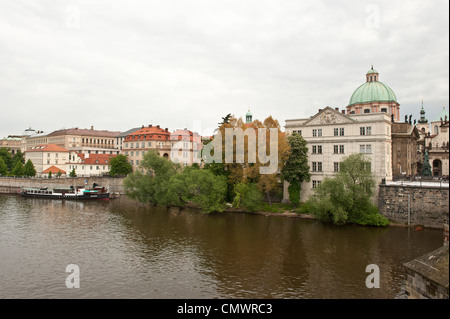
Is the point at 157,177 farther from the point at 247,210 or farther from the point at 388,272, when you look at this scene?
the point at 388,272

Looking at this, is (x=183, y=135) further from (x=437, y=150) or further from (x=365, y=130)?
(x=437, y=150)

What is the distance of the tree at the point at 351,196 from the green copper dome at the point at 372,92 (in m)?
A: 28.5

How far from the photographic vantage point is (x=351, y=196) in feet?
129

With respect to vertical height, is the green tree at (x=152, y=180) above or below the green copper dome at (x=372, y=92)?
below

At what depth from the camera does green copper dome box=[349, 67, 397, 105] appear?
6381 centimetres

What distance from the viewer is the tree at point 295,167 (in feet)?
153

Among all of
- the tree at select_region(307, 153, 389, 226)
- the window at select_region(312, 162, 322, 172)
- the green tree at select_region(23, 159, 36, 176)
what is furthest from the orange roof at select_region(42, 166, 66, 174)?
the tree at select_region(307, 153, 389, 226)

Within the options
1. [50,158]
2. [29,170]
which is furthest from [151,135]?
[50,158]

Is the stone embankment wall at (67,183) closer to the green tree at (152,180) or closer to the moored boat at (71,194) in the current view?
the moored boat at (71,194)

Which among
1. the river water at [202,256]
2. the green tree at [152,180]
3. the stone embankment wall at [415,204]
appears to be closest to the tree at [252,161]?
the river water at [202,256]

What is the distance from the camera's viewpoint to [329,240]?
33156mm

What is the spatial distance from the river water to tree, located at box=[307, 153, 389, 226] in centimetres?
169

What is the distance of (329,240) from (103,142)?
101183mm
